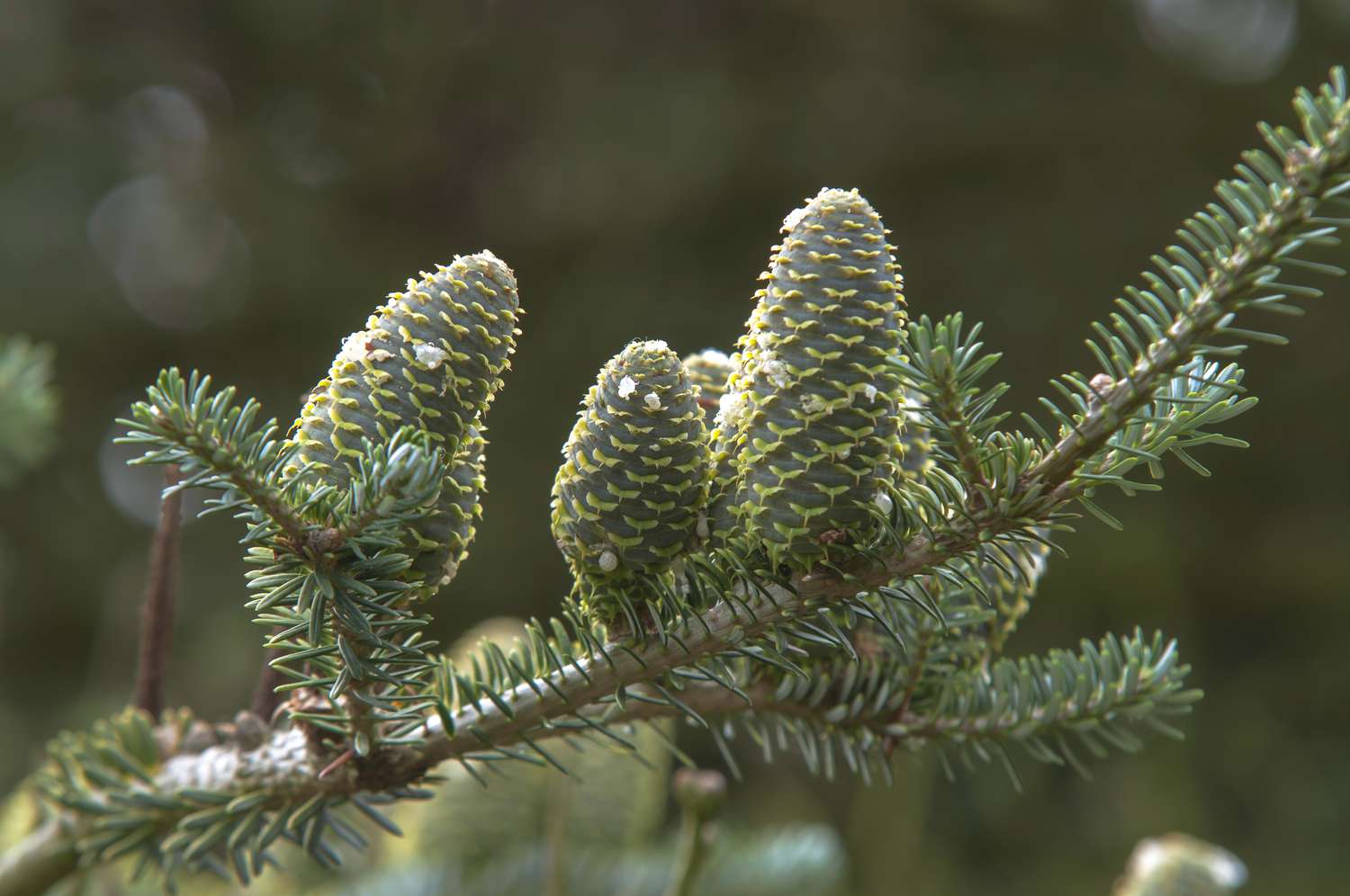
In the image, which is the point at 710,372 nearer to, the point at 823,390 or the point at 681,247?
the point at 823,390

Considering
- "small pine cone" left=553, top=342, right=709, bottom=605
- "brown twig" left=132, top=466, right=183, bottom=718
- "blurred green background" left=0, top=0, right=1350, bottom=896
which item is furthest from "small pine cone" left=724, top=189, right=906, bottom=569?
"blurred green background" left=0, top=0, right=1350, bottom=896

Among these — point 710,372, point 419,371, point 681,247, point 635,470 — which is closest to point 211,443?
point 419,371

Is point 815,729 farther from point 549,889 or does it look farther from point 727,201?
point 727,201

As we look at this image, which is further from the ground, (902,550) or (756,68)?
(756,68)

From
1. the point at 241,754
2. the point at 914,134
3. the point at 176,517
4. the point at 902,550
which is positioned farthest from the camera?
the point at 914,134

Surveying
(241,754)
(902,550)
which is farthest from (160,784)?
(902,550)
